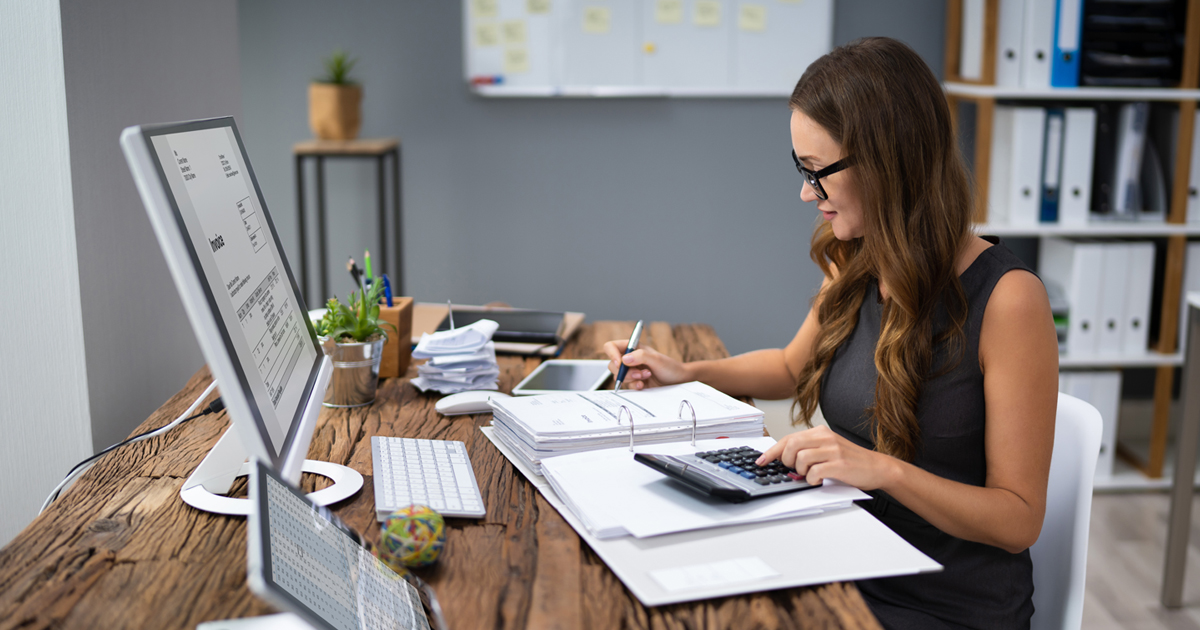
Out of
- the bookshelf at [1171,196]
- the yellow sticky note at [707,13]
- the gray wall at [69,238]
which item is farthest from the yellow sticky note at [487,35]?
the gray wall at [69,238]

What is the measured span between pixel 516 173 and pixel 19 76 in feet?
7.35

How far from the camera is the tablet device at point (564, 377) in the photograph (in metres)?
1.46

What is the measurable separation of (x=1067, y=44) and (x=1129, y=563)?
1.60 meters

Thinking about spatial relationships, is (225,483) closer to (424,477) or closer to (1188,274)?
(424,477)

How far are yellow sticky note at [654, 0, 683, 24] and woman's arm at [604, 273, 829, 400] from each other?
77.4 inches

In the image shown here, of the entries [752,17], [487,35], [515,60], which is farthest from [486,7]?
[752,17]

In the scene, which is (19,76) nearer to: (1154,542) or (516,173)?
(516,173)

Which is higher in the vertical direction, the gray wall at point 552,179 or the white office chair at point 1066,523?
the gray wall at point 552,179

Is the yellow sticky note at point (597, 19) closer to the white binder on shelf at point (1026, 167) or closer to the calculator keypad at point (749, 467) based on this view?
the white binder on shelf at point (1026, 167)

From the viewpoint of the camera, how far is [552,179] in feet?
11.1

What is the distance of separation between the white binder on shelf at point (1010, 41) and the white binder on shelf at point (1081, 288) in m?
0.59

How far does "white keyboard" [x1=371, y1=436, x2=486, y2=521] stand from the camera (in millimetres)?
981

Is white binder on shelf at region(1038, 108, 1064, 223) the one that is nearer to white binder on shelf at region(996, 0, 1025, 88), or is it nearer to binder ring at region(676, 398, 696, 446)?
white binder on shelf at region(996, 0, 1025, 88)

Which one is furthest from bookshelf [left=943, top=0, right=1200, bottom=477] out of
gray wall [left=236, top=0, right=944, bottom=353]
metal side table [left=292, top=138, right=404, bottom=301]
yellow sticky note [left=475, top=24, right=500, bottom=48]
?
metal side table [left=292, top=138, right=404, bottom=301]
